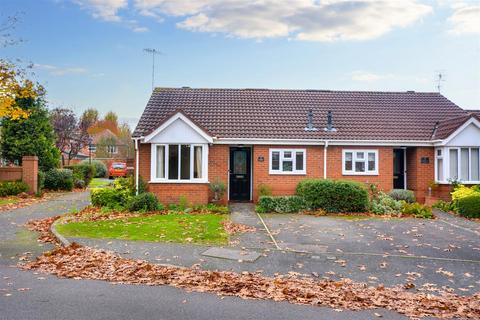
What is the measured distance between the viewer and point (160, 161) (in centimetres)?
1659

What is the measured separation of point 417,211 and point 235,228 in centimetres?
802

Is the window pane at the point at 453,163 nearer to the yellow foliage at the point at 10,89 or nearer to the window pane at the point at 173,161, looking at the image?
the window pane at the point at 173,161

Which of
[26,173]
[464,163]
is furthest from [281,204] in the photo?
[26,173]

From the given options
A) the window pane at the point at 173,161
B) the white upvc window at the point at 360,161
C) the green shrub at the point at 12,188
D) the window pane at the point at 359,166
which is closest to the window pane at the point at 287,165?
the white upvc window at the point at 360,161

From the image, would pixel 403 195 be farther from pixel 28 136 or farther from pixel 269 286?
pixel 28 136

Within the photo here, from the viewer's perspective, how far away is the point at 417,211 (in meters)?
15.5

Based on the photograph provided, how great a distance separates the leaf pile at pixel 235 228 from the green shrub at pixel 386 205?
6.29 meters

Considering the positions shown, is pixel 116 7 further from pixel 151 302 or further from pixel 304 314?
pixel 304 314

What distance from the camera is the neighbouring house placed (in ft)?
54.1

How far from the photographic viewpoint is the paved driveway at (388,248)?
7613mm

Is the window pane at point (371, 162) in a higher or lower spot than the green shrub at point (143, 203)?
higher

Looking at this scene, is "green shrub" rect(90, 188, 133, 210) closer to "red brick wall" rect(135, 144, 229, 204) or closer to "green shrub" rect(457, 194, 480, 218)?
"red brick wall" rect(135, 144, 229, 204)

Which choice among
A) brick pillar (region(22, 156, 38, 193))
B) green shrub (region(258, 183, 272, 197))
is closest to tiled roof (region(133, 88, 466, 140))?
green shrub (region(258, 183, 272, 197))

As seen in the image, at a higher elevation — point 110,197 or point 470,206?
point 110,197
